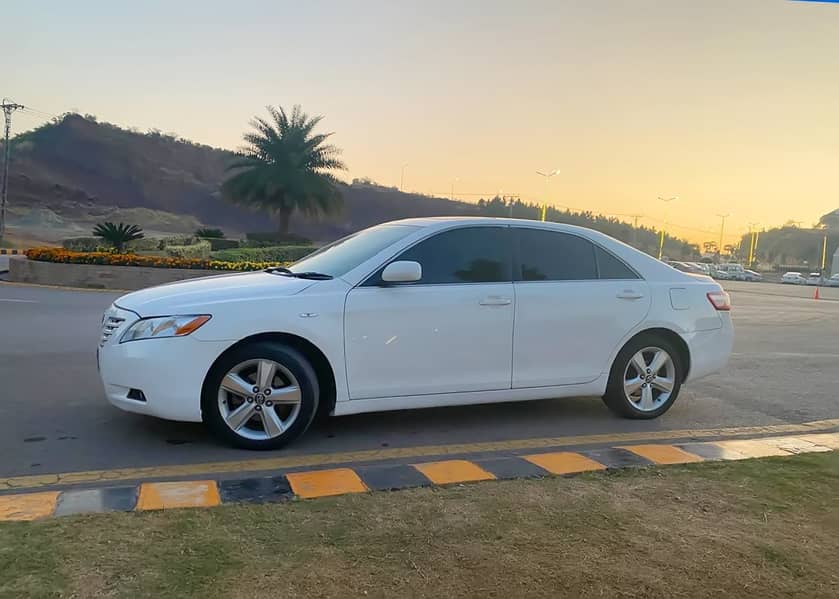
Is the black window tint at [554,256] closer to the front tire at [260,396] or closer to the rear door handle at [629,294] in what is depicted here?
the rear door handle at [629,294]

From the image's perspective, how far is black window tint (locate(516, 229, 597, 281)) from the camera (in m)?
5.62

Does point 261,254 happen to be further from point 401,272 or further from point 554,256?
point 401,272

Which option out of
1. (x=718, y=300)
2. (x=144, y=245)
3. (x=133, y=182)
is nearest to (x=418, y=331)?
(x=718, y=300)

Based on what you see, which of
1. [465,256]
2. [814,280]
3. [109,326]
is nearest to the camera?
[109,326]

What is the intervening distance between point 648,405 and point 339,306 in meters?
2.76

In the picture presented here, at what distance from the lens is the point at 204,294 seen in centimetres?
482

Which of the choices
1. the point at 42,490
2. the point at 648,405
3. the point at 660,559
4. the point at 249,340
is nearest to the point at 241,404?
the point at 249,340

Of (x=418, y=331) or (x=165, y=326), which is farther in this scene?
(x=418, y=331)

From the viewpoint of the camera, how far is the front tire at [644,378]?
5.85 metres

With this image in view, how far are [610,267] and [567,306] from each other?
0.61 metres

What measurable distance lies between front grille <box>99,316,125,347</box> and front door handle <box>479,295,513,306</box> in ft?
8.06

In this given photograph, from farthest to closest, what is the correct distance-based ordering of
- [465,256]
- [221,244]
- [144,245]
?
[221,244] < [144,245] < [465,256]

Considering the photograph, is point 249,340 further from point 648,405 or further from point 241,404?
point 648,405

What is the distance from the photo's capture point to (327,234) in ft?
307
